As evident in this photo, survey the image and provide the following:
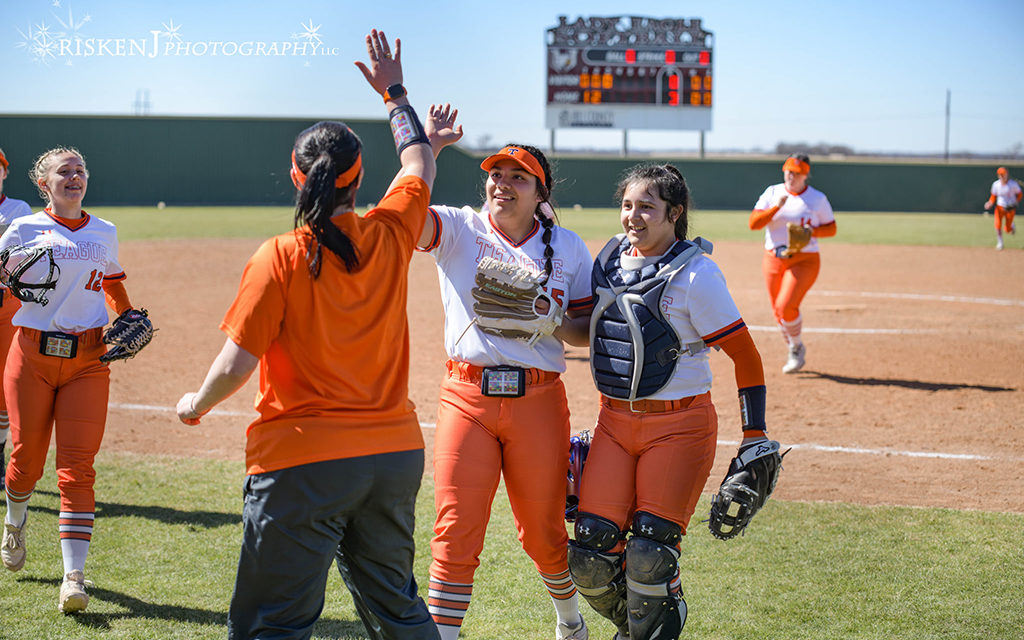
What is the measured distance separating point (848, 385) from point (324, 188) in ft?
24.2

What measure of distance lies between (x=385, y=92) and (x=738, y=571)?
9.65ft

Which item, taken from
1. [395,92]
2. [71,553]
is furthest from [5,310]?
[395,92]

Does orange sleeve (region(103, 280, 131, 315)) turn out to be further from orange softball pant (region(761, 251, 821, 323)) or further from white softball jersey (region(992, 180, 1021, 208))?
white softball jersey (region(992, 180, 1021, 208))

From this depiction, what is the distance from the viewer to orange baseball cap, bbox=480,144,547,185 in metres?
3.78

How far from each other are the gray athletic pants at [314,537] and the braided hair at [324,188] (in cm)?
60

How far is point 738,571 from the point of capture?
4.70m

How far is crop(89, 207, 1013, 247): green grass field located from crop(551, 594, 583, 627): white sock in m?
17.5

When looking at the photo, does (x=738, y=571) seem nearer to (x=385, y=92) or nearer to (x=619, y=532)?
(x=619, y=532)

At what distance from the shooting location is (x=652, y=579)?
3.47 m

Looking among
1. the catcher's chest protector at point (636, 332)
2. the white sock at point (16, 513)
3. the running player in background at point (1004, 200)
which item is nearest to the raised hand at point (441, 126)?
the catcher's chest protector at point (636, 332)

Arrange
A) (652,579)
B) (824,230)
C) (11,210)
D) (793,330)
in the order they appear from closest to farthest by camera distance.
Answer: (652,579) → (11,210) → (824,230) → (793,330)

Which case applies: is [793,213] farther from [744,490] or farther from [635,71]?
[635,71]

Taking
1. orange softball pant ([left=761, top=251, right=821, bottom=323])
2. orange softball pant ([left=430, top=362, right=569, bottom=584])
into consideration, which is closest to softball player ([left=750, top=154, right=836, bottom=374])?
orange softball pant ([left=761, top=251, right=821, bottom=323])

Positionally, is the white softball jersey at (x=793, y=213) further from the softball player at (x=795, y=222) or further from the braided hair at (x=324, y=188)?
the braided hair at (x=324, y=188)
